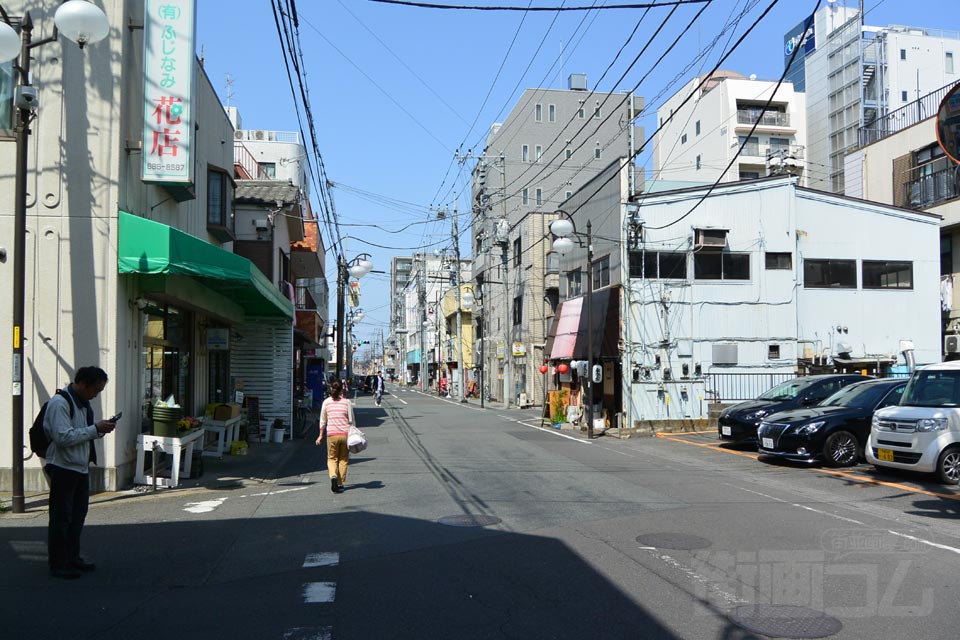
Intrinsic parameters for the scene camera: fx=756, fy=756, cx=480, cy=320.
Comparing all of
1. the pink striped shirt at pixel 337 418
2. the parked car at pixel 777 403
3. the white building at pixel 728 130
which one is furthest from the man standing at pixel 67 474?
the white building at pixel 728 130

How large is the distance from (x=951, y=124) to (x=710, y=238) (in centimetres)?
1229

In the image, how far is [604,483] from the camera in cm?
1203

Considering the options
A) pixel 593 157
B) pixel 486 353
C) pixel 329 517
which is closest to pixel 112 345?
pixel 329 517

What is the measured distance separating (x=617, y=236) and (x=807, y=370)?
722 cm

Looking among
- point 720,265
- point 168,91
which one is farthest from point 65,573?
point 720,265

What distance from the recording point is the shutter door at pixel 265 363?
20.7 metres

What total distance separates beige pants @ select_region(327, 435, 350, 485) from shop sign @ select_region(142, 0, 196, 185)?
14.5 feet

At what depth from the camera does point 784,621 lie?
5324 millimetres

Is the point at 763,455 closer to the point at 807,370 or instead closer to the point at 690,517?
the point at 690,517

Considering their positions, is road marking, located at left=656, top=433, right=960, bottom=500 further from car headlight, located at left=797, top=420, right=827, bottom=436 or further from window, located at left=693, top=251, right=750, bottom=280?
window, located at left=693, top=251, right=750, bottom=280

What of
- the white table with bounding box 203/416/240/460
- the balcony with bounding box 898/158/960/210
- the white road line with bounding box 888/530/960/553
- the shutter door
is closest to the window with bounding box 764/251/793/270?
the balcony with bounding box 898/158/960/210

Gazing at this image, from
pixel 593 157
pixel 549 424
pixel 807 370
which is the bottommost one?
pixel 549 424

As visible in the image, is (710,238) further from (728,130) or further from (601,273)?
(728,130)

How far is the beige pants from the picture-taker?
1112cm
